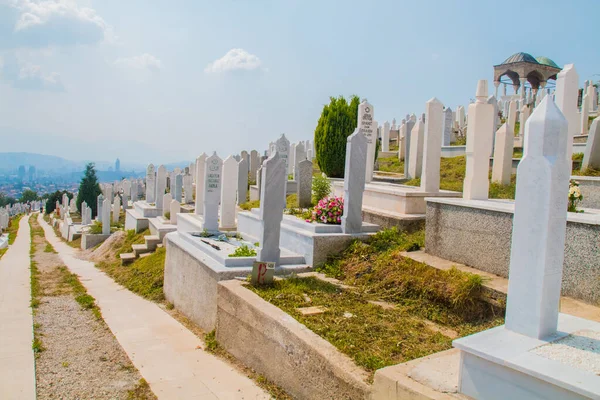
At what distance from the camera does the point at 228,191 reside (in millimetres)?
11922

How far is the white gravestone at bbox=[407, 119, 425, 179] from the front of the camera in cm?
1341

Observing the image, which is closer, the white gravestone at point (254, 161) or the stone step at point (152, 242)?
the stone step at point (152, 242)

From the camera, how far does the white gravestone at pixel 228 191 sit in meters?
11.7

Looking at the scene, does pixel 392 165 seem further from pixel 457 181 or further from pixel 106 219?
pixel 106 219

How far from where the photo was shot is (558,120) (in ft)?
9.82

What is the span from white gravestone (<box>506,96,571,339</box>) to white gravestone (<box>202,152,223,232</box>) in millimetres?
8411

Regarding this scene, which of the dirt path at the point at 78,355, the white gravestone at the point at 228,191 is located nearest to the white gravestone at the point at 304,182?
the white gravestone at the point at 228,191

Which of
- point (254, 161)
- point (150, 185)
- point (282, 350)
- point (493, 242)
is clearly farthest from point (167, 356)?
point (150, 185)

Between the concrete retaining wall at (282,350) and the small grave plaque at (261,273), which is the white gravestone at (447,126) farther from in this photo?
the concrete retaining wall at (282,350)

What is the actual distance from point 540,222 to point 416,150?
35.3ft

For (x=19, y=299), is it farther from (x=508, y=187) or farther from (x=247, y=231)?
(x=508, y=187)

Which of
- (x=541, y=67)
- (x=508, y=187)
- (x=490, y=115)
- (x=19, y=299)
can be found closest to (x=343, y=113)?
(x=508, y=187)

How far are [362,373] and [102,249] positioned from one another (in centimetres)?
1712

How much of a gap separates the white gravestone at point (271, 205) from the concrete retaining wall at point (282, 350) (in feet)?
2.79
